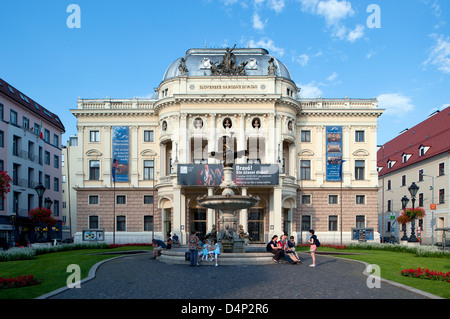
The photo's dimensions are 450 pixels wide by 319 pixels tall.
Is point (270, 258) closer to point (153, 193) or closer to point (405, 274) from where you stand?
point (405, 274)

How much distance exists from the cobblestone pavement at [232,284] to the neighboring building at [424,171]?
33.6 meters

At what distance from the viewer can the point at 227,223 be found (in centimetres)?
2509

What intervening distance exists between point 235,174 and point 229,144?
3707 millimetres

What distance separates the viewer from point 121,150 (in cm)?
4844

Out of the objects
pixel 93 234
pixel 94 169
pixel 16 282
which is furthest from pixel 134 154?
pixel 16 282

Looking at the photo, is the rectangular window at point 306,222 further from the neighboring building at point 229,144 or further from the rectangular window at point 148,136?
the rectangular window at point 148,136

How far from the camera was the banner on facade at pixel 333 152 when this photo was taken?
157ft

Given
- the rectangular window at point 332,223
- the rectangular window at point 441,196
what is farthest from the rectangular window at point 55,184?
the rectangular window at point 441,196

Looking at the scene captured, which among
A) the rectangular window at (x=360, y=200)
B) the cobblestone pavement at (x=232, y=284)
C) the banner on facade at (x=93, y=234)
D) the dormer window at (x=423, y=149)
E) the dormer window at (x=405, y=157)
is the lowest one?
the banner on facade at (x=93, y=234)

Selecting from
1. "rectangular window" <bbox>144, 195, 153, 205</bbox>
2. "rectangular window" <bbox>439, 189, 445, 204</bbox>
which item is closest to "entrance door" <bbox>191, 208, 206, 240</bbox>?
"rectangular window" <bbox>144, 195, 153, 205</bbox>

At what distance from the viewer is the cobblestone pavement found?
12758 millimetres

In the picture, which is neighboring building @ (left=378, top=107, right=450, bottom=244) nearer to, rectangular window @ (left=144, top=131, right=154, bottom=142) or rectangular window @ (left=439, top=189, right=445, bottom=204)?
rectangular window @ (left=439, top=189, right=445, bottom=204)

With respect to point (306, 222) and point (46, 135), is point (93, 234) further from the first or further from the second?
point (306, 222)

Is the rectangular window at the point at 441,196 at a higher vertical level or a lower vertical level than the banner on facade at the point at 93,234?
higher
